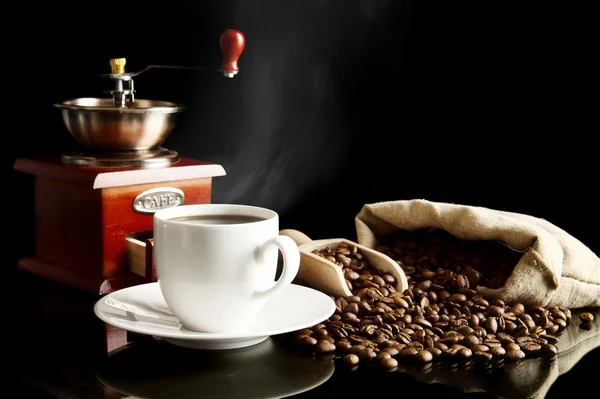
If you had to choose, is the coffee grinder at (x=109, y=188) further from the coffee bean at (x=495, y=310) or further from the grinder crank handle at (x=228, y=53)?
the coffee bean at (x=495, y=310)

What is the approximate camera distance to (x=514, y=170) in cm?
233

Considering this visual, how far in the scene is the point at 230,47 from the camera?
1622 millimetres

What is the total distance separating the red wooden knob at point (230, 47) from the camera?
162 centimetres

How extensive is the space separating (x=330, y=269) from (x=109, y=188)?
1.40 feet

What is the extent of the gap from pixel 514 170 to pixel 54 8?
1322 mm

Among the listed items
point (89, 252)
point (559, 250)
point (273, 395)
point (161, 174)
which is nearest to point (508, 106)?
point (559, 250)

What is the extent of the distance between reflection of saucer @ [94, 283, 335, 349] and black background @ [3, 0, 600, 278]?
0.63 m

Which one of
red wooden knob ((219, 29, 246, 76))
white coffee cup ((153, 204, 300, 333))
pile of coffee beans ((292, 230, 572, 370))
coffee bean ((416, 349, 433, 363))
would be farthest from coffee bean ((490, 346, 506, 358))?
red wooden knob ((219, 29, 246, 76))

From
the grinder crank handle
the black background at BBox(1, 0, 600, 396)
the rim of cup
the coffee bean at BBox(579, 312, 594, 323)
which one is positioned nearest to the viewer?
the rim of cup

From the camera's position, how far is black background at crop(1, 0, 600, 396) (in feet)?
5.88

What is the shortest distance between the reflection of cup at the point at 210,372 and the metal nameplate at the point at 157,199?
13.4 inches

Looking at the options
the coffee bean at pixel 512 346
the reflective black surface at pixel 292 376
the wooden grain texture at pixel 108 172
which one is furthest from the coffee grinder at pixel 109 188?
the coffee bean at pixel 512 346

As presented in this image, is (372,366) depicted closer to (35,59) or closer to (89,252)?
(89,252)

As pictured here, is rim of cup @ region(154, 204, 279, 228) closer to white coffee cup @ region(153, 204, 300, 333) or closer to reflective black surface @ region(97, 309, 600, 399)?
white coffee cup @ region(153, 204, 300, 333)
